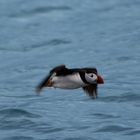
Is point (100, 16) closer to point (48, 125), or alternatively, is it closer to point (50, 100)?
point (50, 100)

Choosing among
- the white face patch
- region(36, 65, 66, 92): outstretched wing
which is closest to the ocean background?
the white face patch

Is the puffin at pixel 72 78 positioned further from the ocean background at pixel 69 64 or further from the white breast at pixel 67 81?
the ocean background at pixel 69 64

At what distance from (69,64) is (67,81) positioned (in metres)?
4.43

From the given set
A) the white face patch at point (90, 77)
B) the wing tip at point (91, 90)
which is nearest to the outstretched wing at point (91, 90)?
the wing tip at point (91, 90)

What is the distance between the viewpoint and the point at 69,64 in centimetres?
1505

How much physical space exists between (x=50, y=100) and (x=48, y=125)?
4.16 feet

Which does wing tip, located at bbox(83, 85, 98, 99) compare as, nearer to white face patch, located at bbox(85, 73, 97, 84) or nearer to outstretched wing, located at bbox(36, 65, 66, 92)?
white face patch, located at bbox(85, 73, 97, 84)

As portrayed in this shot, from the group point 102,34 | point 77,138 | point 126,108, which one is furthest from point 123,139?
point 102,34

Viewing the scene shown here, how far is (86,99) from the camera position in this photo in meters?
13.2

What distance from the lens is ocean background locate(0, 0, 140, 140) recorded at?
39.0 feet

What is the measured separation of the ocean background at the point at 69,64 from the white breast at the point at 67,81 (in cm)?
89

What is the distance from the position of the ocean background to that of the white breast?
895mm

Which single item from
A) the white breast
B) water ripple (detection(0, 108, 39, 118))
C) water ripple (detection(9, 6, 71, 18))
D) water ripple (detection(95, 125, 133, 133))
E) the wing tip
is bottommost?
water ripple (detection(95, 125, 133, 133))

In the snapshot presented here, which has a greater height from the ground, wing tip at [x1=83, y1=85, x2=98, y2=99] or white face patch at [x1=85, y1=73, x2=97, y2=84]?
white face patch at [x1=85, y1=73, x2=97, y2=84]
